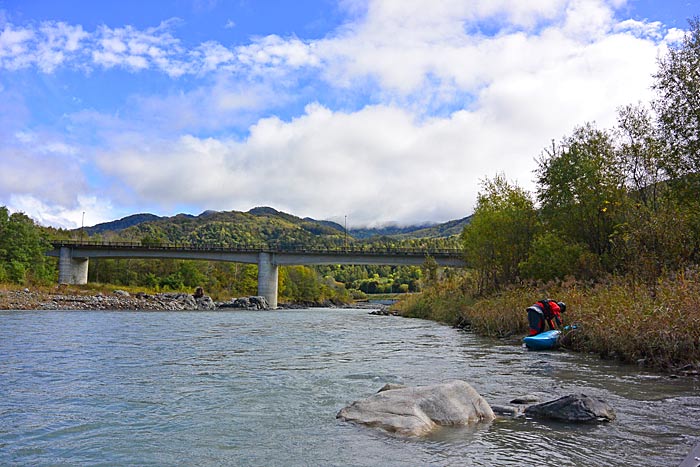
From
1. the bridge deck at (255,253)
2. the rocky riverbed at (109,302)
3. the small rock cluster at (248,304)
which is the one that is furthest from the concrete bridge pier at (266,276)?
the small rock cluster at (248,304)

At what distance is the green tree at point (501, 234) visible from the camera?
3553cm

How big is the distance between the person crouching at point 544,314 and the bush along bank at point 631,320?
406 mm

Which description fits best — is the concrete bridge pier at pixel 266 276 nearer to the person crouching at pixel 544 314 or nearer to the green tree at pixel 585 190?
the green tree at pixel 585 190

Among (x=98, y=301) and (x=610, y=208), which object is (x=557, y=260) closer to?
(x=610, y=208)

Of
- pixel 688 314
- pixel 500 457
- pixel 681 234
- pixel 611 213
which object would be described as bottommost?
pixel 500 457

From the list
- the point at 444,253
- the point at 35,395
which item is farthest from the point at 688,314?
the point at 444,253

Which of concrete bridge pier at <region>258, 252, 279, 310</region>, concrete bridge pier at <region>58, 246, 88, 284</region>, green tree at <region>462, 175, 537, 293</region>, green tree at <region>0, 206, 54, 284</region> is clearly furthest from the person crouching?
concrete bridge pier at <region>58, 246, 88, 284</region>

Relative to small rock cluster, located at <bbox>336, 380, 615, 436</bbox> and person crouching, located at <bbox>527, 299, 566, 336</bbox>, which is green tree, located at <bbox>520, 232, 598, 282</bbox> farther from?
small rock cluster, located at <bbox>336, 380, 615, 436</bbox>

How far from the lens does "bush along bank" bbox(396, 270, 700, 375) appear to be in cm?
1264

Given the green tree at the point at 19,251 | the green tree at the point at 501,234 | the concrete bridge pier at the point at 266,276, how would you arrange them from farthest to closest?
the concrete bridge pier at the point at 266,276 < the green tree at the point at 19,251 < the green tree at the point at 501,234

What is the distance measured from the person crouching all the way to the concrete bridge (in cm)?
5590

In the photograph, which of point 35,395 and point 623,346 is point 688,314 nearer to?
point 623,346

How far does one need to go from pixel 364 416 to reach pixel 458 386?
164 centimetres

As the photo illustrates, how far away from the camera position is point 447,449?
6.57 m
